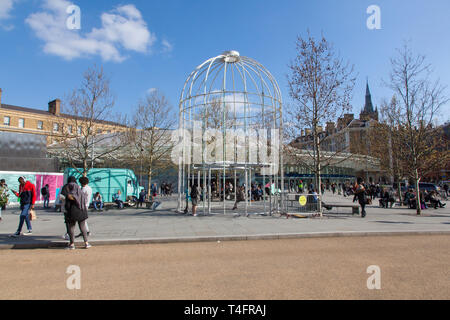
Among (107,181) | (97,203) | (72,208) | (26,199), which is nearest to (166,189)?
(107,181)

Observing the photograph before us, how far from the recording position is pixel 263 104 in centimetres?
1395

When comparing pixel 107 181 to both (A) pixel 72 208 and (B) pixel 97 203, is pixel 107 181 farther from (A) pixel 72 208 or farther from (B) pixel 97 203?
(A) pixel 72 208

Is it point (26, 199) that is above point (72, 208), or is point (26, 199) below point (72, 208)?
above

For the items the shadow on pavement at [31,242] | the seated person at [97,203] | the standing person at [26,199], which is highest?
the standing person at [26,199]

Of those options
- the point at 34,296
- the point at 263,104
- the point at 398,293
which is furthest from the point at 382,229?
the point at 34,296

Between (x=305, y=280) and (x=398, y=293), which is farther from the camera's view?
(x=305, y=280)

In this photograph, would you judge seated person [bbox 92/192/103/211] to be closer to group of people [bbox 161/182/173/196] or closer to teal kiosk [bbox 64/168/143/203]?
teal kiosk [bbox 64/168/143/203]

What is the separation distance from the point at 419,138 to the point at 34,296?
17.6m

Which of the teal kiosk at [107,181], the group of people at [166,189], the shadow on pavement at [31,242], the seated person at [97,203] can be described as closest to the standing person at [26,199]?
the shadow on pavement at [31,242]

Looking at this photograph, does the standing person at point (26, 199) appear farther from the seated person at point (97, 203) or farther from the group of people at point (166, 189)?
the group of people at point (166, 189)

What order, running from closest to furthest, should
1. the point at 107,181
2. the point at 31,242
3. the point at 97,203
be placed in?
1. the point at 31,242
2. the point at 97,203
3. the point at 107,181

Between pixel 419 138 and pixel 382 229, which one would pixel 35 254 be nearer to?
pixel 382 229

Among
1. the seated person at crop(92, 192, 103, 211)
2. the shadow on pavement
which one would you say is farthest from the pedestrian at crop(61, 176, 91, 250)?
the seated person at crop(92, 192, 103, 211)

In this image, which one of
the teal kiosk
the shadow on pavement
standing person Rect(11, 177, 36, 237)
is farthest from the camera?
the teal kiosk
